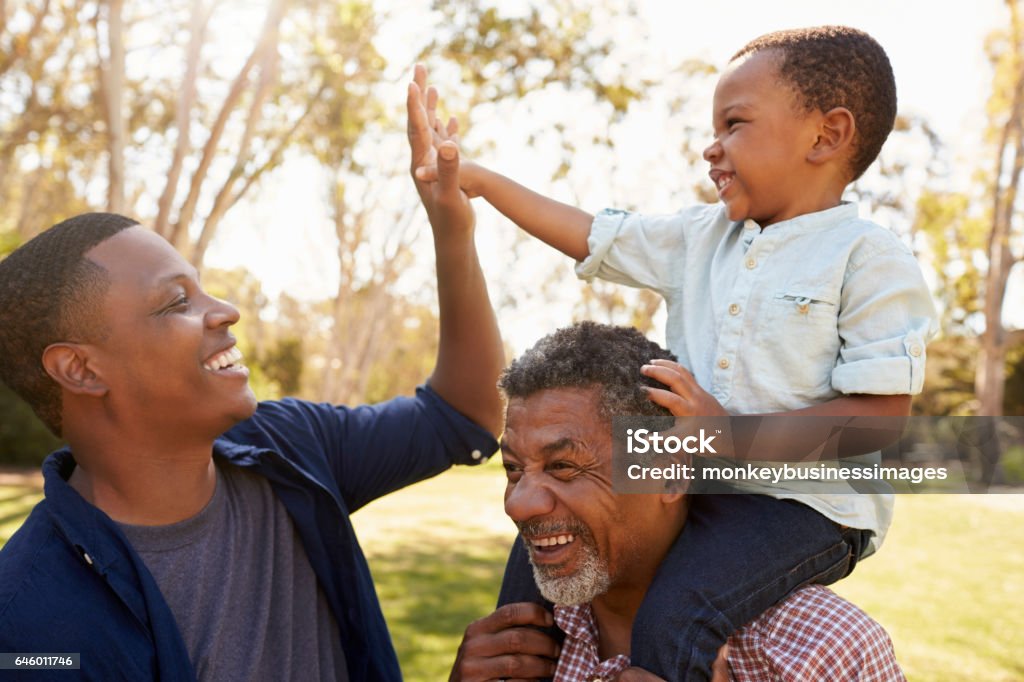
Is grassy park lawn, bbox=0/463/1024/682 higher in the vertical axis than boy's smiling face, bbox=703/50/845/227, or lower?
lower

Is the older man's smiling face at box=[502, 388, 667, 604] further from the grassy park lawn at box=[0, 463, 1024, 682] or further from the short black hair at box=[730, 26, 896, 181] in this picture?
the grassy park lawn at box=[0, 463, 1024, 682]

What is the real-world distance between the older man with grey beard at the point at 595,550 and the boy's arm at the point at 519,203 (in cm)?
53

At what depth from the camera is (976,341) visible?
3500cm

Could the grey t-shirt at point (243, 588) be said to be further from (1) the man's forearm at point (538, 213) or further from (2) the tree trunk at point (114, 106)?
(2) the tree trunk at point (114, 106)

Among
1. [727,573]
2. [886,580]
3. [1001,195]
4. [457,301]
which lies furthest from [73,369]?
[1001,195]

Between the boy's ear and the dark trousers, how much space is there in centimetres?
102

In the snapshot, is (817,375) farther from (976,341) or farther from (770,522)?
(976,341)

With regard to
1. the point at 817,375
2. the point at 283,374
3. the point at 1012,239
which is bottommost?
the point at 283,374

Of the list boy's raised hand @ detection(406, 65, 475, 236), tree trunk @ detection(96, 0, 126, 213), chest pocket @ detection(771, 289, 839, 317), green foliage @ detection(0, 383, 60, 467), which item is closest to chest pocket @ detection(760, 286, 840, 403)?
chest pocket @ detection(771, 289, 839, 317)

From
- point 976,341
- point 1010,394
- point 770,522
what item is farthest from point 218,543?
point 976,341

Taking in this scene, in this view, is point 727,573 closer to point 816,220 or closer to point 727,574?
point 727,574

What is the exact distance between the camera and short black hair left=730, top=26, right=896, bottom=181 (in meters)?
2.72

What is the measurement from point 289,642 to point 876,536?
1735 mm

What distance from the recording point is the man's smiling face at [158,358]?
107 inches
